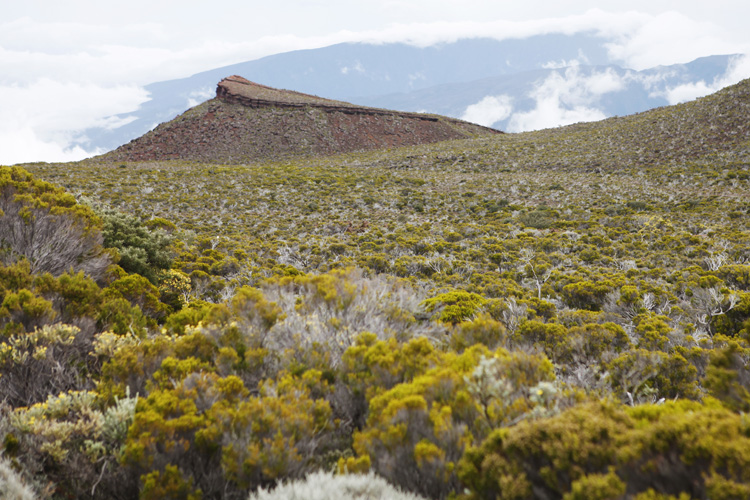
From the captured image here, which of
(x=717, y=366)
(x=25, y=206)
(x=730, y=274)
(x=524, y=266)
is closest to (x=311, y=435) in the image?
(x=717, y=366)

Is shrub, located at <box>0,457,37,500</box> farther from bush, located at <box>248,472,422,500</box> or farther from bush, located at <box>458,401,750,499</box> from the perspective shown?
bush, located at <box>458,401,750,499</box>

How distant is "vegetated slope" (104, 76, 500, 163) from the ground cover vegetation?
102ft

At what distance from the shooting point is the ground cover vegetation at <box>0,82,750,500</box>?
7.72 feet

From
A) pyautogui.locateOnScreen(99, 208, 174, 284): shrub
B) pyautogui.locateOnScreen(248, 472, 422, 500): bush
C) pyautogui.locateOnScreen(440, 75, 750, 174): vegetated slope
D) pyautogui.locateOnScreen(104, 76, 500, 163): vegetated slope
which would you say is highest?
pyautogui.locateOnScreen(104, 76, 500, 163): vegetated slope

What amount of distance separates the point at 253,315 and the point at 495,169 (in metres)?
26.8

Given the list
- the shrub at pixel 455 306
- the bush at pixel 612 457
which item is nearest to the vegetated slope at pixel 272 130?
the shrub at pixel 455 306

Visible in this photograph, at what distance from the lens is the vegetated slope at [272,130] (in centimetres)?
4034

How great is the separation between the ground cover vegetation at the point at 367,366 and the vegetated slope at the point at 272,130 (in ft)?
102

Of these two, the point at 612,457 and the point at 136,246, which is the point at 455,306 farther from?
the point at 136,246

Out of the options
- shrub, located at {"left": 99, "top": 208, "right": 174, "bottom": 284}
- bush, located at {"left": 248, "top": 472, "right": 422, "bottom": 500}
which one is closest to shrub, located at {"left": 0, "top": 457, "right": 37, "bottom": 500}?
bush, located at {"left": 248, "top": 472, "right": 422, "bottom": 500}

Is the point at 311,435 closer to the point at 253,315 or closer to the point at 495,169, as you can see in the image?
the point at 253,315

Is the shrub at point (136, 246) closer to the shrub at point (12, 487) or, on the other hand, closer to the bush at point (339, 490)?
the shrub at point (12, 487)

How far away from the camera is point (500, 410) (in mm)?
2869

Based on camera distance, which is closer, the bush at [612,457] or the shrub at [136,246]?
the bush at [612,457]
